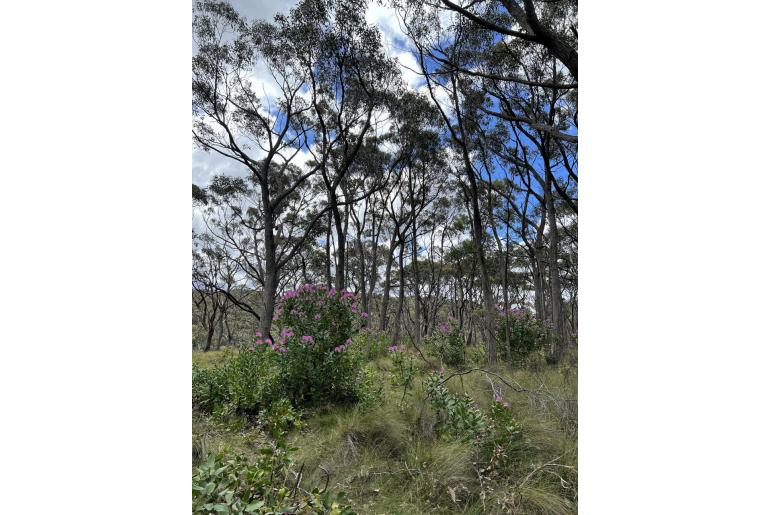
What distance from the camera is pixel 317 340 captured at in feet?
7.04

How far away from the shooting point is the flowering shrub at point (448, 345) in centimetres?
213

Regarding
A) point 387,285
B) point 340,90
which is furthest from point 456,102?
point 387,285

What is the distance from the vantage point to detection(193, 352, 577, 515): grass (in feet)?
3.81

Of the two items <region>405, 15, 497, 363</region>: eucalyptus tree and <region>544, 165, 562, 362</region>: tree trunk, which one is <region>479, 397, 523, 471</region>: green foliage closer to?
<region>405, 15, 497, 363</region>: eucalyptus tree

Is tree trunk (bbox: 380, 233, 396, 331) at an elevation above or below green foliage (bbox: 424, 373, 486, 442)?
above

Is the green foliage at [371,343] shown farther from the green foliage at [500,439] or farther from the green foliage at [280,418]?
the green foliage at [500,439]

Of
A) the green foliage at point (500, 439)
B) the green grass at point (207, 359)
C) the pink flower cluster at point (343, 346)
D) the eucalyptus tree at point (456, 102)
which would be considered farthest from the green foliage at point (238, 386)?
the eucalyptus tree at point (456, 102)

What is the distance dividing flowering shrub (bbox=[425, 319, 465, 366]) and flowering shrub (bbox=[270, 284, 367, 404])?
0.56 m

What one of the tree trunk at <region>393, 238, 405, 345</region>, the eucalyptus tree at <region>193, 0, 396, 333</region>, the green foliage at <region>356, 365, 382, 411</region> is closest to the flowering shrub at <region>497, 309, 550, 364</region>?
the tree trunk at <region>393, 238, 405, 345</region>

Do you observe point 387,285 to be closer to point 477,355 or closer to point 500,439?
point 477,355

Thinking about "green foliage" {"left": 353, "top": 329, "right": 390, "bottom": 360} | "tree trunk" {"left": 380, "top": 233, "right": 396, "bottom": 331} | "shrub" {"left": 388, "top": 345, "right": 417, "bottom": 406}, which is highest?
"tree trunk" {"left": 380, "top": 233, "right": 396, "bottom": 331}

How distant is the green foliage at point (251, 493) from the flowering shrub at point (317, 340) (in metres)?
0.95
